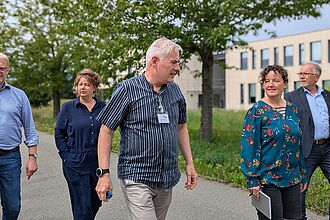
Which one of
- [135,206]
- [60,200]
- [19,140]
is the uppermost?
[19,140]

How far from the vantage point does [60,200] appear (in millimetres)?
7359

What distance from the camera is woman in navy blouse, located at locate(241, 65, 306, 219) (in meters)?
4.13

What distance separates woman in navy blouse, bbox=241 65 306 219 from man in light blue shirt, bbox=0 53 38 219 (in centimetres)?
214

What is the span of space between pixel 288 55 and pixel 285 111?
171 feet

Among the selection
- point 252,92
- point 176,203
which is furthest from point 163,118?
point 252,92

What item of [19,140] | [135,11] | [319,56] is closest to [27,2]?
[135,11]

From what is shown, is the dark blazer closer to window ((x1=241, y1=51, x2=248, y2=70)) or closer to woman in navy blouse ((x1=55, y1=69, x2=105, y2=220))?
woman in navy blouse ((x1=55, y1=69, x2=105, y2=220))

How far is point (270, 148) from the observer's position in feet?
13.5

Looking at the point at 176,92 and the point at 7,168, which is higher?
the point at 176,92

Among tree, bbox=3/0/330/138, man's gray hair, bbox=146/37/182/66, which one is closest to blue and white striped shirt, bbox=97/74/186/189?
man's gray hair, bbox=146/37/182/66

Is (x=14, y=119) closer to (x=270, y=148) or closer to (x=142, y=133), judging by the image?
(x=142, y=133)

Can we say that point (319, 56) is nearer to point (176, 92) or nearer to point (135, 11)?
point (135, 11)

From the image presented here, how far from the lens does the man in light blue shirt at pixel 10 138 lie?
4508mm

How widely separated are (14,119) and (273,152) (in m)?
2.42
